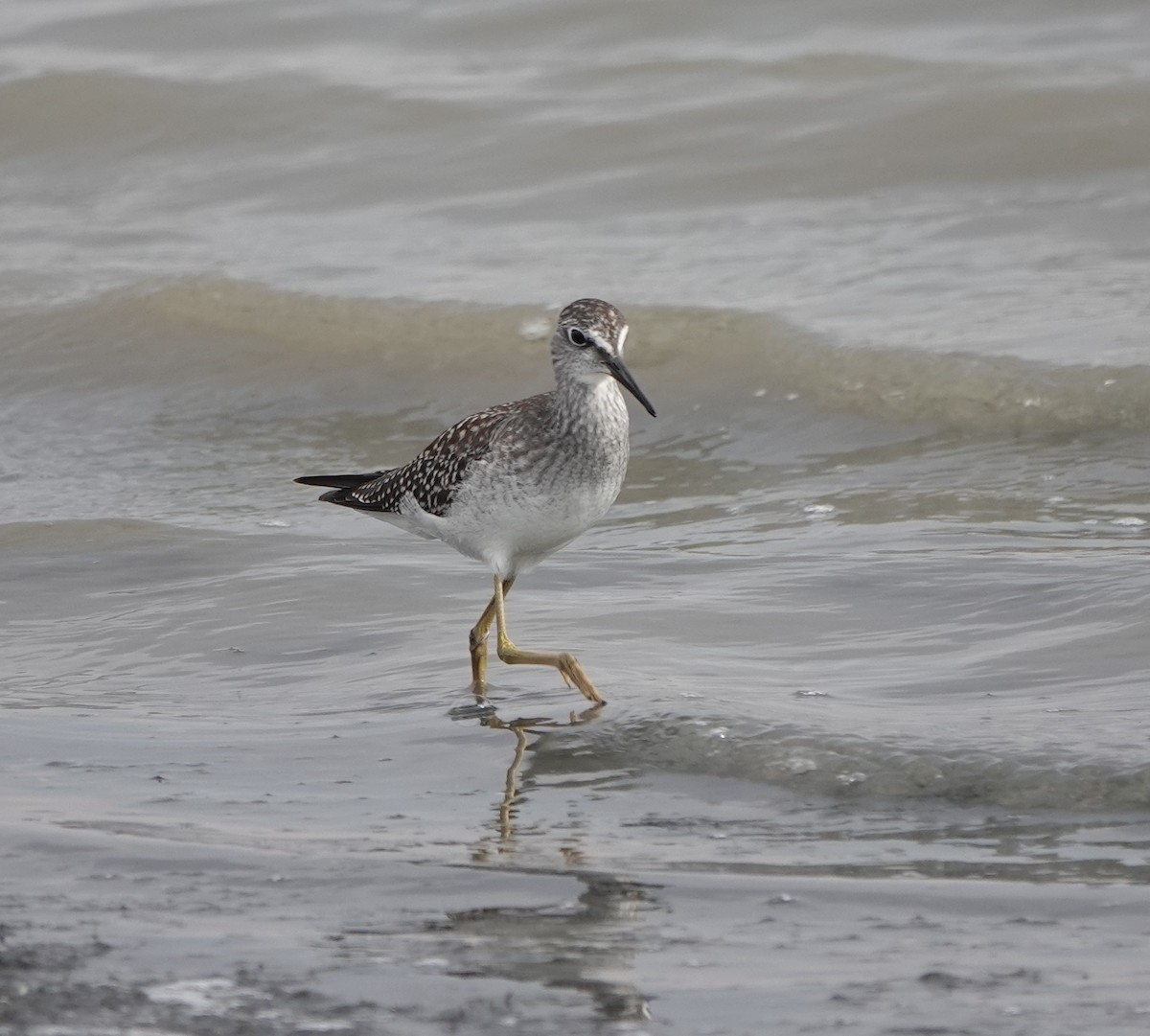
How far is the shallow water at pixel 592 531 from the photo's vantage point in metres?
4.32

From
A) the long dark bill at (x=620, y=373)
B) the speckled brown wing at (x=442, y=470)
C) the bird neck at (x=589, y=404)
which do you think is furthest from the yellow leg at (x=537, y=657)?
the long dark bill at (x=620, y=373)

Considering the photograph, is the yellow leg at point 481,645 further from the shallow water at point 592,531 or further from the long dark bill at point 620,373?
the long dark bill at point 620,373

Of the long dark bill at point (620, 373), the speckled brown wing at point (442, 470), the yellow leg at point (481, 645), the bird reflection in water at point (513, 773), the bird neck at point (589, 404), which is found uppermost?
the long dark bill at point (620, 373)

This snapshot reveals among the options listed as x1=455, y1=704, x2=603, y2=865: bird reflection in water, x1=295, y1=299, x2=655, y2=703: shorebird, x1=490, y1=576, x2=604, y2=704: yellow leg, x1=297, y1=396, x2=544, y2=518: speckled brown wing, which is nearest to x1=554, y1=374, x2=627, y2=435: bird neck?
x1=295, y1=299, x2=655, y2=703: shorebird

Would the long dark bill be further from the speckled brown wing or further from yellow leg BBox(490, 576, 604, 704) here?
yellow leg BBox(490, 576, 604, 704)

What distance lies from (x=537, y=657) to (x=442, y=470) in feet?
2.93

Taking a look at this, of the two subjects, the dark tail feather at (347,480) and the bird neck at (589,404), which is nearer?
the bird neck at (589,404)

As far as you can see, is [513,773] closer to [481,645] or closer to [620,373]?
[481,645]

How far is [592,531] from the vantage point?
871cm

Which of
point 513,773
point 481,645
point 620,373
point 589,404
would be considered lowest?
point 513,773

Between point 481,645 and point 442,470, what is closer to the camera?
point 481,645

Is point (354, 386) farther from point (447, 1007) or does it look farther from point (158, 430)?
point (447, 1007)

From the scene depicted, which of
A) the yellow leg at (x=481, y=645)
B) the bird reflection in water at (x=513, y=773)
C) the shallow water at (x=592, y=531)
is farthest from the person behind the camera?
the yellow leg at (x=481, y=645)

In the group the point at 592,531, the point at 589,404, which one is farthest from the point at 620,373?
the point at 592,531
